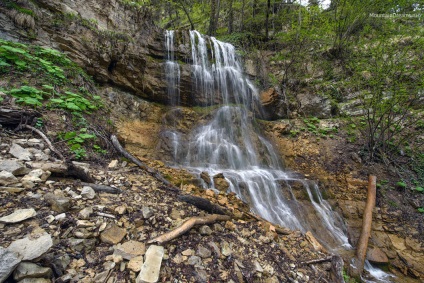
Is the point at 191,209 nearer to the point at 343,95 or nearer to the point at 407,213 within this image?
the point at 407,213

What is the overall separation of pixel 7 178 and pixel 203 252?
1.96m

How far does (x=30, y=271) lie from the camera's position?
1.08 meters

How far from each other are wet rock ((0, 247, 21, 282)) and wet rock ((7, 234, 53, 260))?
47 millimetres

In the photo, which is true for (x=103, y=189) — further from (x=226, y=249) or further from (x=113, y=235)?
(x=226, y=249)

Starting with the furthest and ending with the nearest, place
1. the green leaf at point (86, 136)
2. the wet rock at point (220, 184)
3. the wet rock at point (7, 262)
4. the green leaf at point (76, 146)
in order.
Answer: the wet rock at point (220, 184) → the green leaf at point (86, 136) → the green leaf at point (76, 146) → the wet rock at point (7, 262)

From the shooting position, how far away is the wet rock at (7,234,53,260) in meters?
1.12

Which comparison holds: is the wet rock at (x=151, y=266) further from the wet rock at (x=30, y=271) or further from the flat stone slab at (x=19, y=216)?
the flat stone slab at (x=19, y=216)

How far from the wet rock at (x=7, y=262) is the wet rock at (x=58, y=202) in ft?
1.81

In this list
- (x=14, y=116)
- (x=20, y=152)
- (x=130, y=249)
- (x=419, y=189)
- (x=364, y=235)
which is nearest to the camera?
(x=130, y=249)

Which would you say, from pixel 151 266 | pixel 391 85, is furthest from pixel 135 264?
pixel 391 85

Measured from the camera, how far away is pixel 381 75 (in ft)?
17.6

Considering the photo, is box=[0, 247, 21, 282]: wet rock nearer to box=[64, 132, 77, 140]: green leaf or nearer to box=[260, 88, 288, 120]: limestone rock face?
box=[64, 132, 77, 140]: green leaf

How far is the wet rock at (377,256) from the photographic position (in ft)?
12.2

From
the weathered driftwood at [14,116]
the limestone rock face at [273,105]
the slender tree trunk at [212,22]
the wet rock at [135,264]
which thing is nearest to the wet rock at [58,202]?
the wet rock at [135,264]
